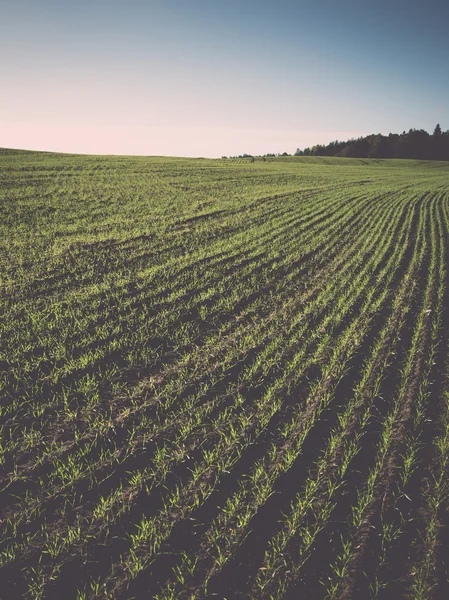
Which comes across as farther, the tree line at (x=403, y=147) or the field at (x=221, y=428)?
the tree line at (x=403, y=147)

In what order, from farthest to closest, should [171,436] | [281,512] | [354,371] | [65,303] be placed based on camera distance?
1. [65,303]
2. [354,371]
3. [171,436]
4. [281,512]

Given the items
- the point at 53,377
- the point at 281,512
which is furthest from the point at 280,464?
the point at 53,377

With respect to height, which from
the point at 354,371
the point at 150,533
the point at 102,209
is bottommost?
the point at 150,533

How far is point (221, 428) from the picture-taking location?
4.93 meters

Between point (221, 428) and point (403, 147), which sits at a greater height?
point (403, 147)

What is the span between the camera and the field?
333 centimetres

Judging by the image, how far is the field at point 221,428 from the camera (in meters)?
3.33

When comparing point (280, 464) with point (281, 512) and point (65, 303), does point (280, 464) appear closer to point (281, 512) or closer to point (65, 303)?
point (281, 512)

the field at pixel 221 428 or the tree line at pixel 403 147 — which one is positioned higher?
the tree line at pixel 403 147

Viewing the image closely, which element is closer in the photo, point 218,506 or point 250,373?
point 218,506

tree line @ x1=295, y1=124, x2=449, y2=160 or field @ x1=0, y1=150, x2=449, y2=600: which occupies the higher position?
tree line @ x1=295, y1=124, x2=449, y2=160

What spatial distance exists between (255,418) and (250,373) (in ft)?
3.56

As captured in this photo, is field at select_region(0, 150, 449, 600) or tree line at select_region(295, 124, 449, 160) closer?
field at select_region(0, 150, 449, 600)

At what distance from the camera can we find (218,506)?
12.6 ft
